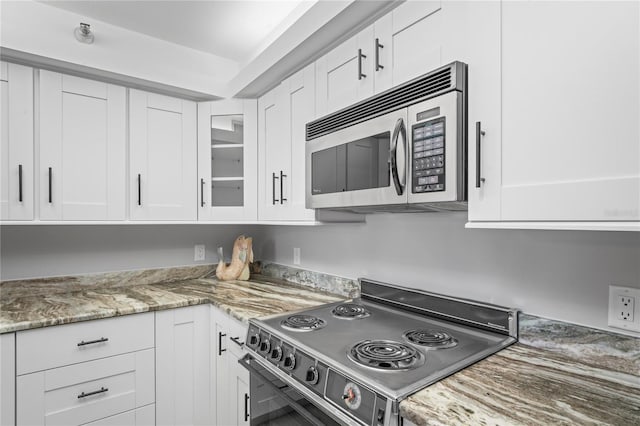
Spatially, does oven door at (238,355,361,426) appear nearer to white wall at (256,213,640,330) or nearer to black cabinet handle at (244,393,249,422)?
black cabinet handle at (244,393,249,422)

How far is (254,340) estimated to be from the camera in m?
1.49

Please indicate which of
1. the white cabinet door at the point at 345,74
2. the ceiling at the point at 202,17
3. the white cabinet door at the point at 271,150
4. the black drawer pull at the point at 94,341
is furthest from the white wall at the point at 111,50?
the black drawer pull at the point at 94,341

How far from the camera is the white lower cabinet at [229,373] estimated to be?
5.49ft

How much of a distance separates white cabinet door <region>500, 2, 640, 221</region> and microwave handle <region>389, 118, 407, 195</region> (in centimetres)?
33

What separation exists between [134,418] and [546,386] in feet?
6.23

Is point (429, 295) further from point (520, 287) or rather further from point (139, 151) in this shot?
point (139, 151)

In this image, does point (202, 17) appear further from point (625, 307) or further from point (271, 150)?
point (625, 307)

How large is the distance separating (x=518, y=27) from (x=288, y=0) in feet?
4.15

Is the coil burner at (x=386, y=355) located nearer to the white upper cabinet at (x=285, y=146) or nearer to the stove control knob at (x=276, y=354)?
the stove control knob at (x=276, y=354)

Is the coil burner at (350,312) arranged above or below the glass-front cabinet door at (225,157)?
below

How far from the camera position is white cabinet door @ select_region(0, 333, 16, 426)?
4.95ft

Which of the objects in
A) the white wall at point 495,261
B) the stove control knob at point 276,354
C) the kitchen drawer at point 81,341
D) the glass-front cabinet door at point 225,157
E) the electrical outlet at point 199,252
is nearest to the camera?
the white wall at point 495,261

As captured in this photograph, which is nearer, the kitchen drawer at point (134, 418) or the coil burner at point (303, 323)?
the coil burner at point (303, 323)

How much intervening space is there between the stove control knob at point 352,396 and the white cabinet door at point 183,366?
1240mm
